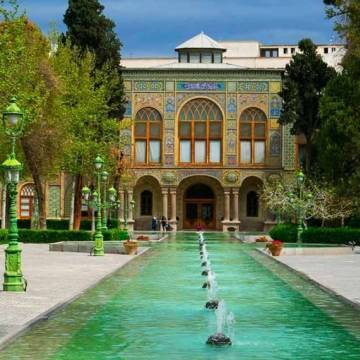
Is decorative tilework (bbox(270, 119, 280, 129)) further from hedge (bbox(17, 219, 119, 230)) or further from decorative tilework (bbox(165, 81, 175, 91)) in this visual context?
hedge (bbox(17, 219, 119, 230))

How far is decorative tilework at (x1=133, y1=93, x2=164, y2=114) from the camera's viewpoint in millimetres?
63062

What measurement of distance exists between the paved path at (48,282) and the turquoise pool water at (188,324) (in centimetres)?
26

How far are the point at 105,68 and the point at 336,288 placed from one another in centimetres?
3083

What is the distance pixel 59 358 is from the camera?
9.61 m

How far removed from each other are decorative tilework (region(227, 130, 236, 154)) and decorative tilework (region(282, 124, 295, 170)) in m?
3.45

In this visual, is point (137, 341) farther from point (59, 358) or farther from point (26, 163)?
point (26, 163)

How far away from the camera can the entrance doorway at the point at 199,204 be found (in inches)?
2586

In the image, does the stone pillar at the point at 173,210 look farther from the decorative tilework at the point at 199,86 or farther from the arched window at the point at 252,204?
the decorative tilework at the point at 199,86

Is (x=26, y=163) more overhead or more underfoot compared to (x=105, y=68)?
more underfoot

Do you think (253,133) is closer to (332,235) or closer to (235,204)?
(235,204)

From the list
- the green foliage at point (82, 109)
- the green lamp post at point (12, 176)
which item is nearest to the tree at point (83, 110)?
the green foliage at point (82, 109)

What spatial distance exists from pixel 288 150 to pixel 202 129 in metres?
6.27

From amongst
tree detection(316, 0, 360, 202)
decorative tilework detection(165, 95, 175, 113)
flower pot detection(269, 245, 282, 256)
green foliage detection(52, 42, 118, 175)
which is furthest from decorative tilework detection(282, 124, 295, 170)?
flower pot detection(269, 245, 282, 256)

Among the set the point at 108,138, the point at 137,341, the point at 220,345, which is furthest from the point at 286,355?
the point at 108,138
